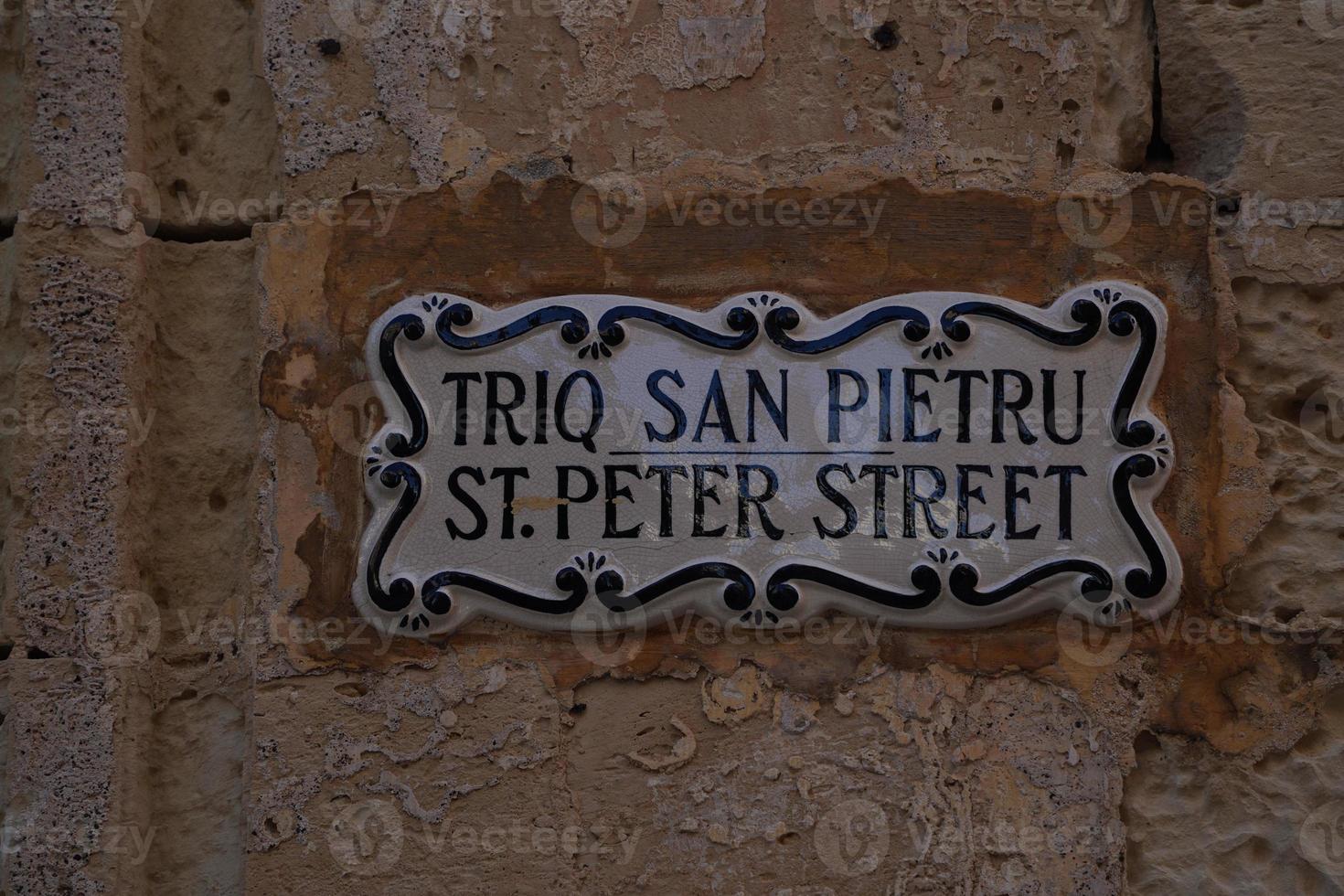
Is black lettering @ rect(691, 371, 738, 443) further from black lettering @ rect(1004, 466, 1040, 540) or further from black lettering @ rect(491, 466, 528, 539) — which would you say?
black lettering @ rect(1004, 466, 1040, 540)

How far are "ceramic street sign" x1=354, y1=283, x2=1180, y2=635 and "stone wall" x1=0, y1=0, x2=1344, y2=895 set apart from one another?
2.3 inches

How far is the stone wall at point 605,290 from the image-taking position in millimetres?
1685

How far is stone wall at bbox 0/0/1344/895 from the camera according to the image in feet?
5.53

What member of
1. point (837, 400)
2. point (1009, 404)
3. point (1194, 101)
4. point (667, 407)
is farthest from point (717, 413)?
point (1194, 101)

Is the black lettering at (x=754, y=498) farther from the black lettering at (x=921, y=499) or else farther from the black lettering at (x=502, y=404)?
the black lettering at (x=502, y=404)

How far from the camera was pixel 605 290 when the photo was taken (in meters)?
1.79

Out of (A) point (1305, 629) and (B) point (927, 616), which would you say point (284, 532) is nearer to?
(B) point (927, 616)

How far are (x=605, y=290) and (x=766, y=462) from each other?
1.14 ft

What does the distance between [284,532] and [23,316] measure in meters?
0.51

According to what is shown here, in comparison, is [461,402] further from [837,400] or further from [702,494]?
[837,400]

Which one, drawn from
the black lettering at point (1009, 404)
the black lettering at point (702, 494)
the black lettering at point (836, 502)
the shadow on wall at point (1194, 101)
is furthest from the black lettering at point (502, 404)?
the shadow on wall at point (1194, 101)

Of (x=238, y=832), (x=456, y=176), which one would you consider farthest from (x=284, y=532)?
(x=456, y=176)

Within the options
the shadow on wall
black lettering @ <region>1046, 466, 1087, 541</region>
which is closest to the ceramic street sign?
black lettering @ <region>1046, 466, 1087, 541</region>

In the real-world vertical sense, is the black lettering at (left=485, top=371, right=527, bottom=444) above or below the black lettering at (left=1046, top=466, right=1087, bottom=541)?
above
